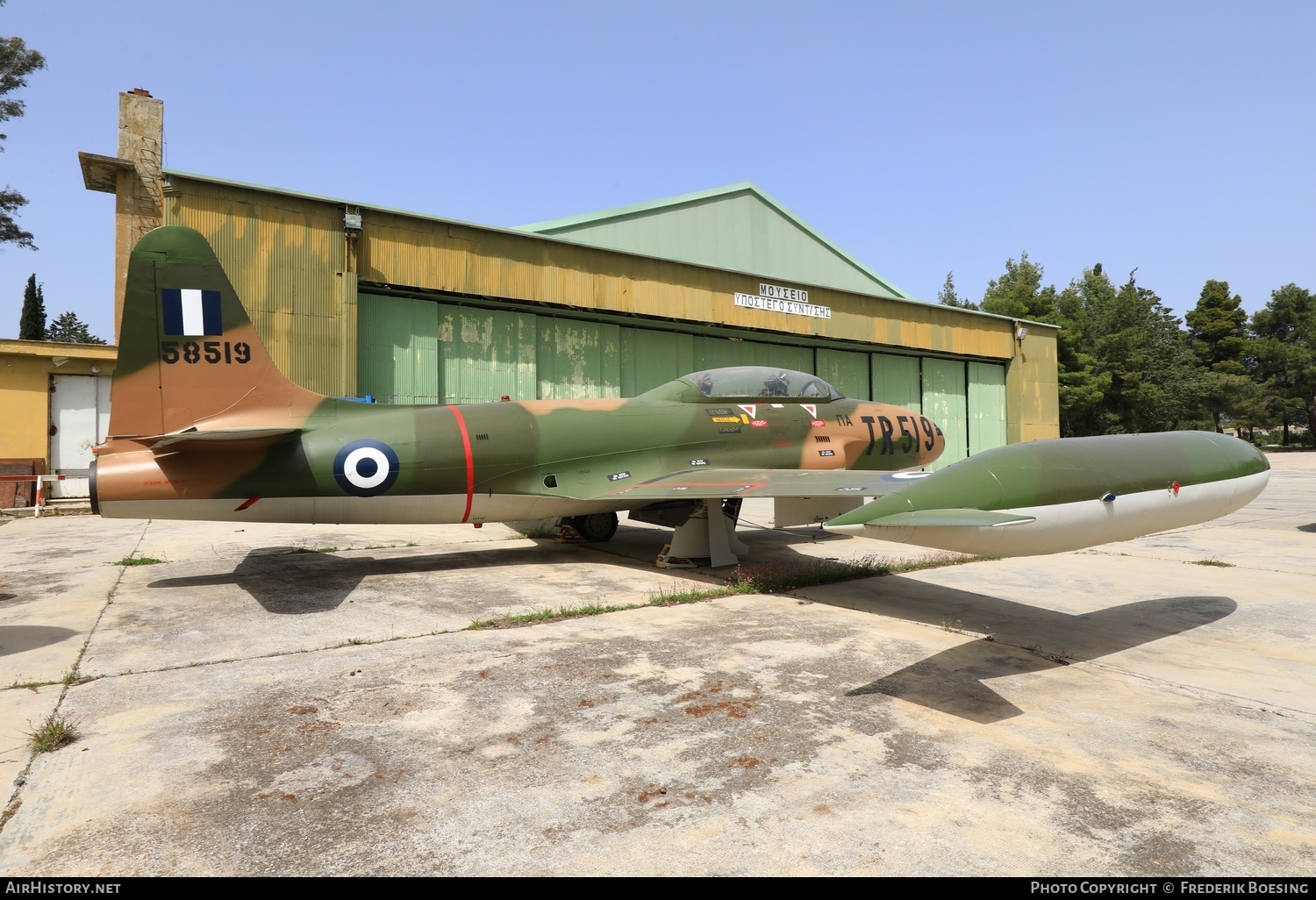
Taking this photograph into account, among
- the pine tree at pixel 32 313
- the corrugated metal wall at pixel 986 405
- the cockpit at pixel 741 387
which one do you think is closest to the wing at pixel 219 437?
the cockpit at pixel 741 387

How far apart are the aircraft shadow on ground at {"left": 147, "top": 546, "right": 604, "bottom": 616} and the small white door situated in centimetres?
1168

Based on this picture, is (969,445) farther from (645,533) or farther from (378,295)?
(378,295)

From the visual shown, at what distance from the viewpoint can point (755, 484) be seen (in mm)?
8883

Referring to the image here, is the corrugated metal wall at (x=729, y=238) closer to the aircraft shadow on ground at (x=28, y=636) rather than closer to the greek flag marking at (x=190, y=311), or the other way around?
the greek flag marking at (x=190, y=311)

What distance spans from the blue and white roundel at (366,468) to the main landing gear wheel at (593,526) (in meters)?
4.06

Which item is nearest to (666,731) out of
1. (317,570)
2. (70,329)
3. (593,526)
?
(317,570)

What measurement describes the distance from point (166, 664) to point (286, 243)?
39.0 ft

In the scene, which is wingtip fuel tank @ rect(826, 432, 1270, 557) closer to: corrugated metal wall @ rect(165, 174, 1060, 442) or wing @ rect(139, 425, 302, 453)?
wing @ rect(139, 425, 302, 453)

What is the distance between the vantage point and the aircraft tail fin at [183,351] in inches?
307

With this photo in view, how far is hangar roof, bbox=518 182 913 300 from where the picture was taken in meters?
25.1

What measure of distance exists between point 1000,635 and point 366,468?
7233 mm

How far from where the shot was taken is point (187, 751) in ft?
12.8

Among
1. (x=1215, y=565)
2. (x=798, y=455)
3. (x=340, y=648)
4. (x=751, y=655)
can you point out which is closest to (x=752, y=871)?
(x=751, y=655)
